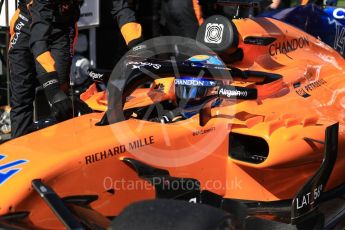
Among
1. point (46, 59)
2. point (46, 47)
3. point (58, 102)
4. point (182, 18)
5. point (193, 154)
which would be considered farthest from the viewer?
point (182, 18)

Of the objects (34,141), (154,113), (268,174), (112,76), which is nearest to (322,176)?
(268,174)

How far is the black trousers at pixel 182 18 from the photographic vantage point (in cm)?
623

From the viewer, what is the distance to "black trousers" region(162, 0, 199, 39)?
6.23 metres

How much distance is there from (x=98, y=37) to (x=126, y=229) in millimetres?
5292

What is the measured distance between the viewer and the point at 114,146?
2.49m

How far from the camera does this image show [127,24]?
3.90m

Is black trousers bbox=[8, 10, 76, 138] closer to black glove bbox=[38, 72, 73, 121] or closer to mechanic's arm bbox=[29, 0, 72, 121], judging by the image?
mechanic's arm bbox=[29, 0, 72, 121]

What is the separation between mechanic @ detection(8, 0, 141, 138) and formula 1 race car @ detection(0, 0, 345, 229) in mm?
466

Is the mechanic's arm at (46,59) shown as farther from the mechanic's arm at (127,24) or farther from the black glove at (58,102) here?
the mechanic's arm at (127,24)

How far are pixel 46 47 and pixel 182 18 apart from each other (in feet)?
9.92

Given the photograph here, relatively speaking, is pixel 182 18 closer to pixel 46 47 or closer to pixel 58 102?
pixel 46 47

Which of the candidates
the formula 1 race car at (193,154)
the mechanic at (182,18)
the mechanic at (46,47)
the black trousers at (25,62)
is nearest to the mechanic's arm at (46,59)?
the mechanic at (46,47)

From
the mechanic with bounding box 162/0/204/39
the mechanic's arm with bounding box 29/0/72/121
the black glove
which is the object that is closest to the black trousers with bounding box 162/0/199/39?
the mechanic with bounding box 162/0/204/39

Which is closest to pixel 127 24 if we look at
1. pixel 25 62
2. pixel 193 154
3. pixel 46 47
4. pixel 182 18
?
pixel 46 47
